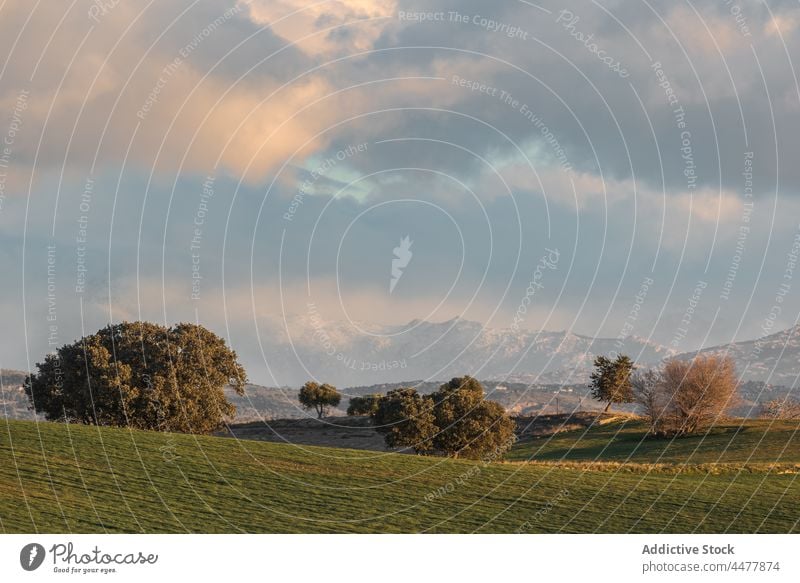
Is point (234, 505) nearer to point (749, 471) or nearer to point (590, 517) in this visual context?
point (590, 517)

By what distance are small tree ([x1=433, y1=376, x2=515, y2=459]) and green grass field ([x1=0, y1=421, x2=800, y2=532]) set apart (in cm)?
3667

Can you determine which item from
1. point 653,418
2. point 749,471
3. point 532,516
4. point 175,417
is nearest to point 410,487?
point 532,516

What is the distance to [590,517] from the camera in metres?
38.6

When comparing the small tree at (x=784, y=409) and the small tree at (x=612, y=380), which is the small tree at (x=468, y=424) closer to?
the small tree at (x=612, y=380)

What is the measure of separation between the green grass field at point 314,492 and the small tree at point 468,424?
120 ft

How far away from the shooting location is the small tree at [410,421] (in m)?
91.8

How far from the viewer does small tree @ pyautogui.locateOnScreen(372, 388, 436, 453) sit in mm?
91812

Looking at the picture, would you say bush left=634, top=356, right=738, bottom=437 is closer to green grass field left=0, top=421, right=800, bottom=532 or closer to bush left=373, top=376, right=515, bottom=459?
bush left=373, top=376, right=515, bottom=459

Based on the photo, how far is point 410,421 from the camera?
93.0 metres

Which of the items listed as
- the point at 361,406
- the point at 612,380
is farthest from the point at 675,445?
the point at 361,406
